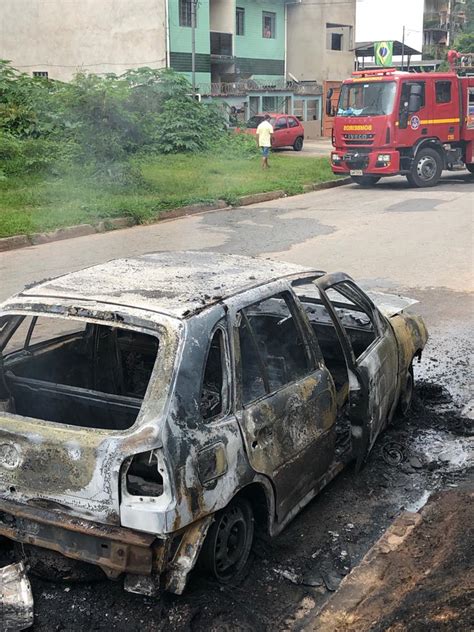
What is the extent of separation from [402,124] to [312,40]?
26.5m

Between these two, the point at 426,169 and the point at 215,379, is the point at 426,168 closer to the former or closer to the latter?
the point at 426,169

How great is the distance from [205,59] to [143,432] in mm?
35590

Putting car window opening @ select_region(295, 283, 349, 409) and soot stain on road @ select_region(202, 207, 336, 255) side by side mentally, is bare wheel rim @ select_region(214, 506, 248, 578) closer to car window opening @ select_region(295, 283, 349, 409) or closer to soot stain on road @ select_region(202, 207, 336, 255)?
car window opening @ select_region(295, 283, 349, 409)

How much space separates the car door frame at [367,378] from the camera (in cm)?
457

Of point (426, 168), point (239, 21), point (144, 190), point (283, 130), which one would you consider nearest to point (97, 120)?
point (144, 190)

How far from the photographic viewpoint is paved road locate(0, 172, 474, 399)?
1001cm

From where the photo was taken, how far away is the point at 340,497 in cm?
479

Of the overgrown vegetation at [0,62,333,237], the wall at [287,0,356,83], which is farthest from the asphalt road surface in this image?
the wall at [287,0,356,83]

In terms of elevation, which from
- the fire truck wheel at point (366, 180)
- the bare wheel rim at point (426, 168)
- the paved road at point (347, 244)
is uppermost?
the bare wheel rim at point (426, 168)

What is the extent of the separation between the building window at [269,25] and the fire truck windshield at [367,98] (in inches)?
913

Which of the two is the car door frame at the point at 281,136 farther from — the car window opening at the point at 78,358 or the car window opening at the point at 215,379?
the car window opening at the point at 215,379

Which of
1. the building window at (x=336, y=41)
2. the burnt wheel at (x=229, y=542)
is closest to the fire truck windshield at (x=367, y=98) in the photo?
the burnt wheel at (x=229, y=542)

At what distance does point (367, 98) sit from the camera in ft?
65.7

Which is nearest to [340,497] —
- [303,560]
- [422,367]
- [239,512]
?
[303,560]
